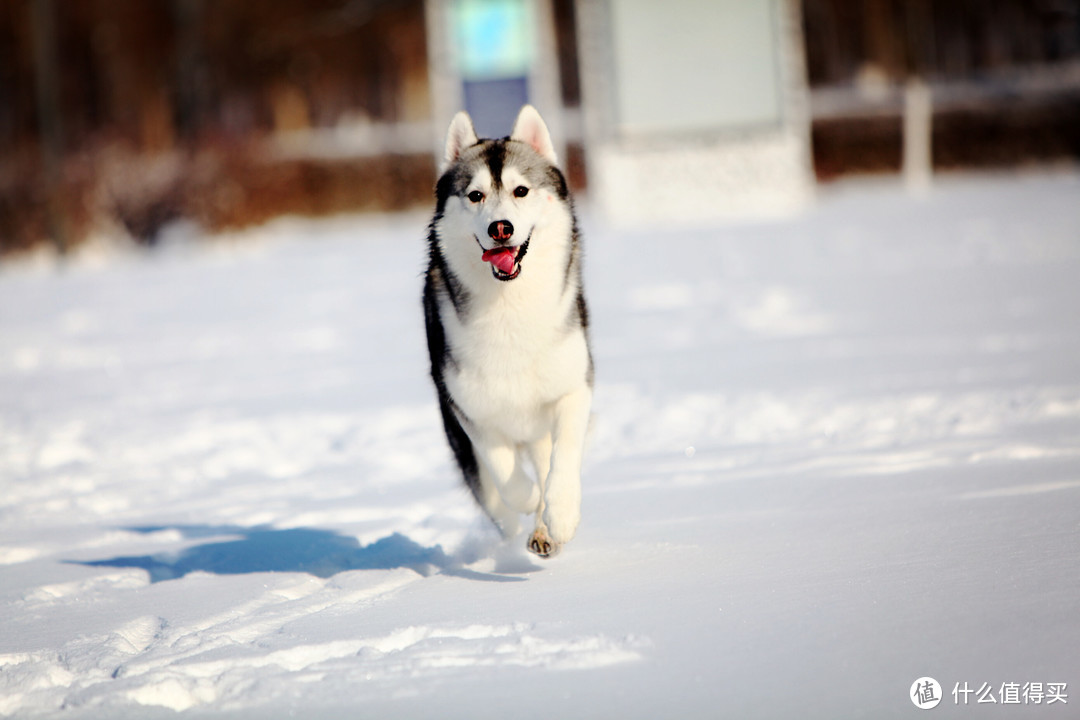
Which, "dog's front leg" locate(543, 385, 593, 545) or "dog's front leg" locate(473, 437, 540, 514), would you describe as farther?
"dog's front leg" locate(473, 437, 540, 514)

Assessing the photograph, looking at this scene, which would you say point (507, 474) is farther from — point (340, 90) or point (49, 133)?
point (340, 90)

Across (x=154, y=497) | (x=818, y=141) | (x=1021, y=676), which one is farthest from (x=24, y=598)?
(x=818, y=141)

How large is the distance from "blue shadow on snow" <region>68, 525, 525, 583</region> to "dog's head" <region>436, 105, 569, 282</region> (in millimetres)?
975

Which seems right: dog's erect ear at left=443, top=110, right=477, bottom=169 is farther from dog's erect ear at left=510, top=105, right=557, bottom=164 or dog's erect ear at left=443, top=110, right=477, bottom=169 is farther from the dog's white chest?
the dog's white chest

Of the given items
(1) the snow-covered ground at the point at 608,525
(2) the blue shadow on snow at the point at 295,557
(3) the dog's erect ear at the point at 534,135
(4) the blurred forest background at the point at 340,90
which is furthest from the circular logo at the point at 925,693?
(4) the blurred forest background at the point at 340,90

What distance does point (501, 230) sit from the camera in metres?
2.92

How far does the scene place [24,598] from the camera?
10.5 ft

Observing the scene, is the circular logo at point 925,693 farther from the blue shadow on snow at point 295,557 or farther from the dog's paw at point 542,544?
the blue shadow on snow at point 295,557

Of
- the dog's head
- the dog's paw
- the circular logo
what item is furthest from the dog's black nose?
the circular logo

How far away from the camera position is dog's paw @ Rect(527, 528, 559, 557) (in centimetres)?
295

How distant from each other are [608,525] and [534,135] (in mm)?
1336

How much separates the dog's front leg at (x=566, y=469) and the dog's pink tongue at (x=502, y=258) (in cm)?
44

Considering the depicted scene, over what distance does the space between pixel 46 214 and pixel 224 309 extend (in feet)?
29.0

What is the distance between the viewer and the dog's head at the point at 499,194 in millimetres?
2969
